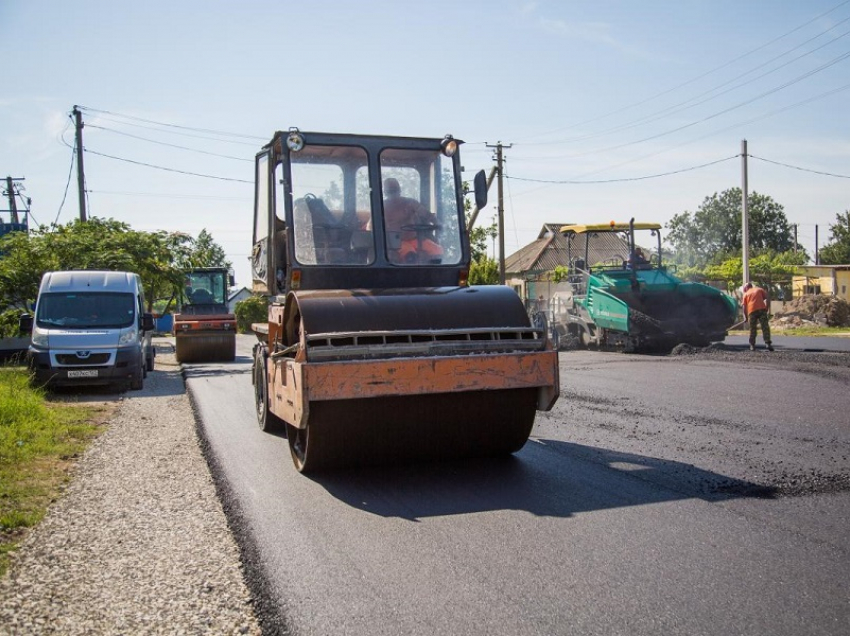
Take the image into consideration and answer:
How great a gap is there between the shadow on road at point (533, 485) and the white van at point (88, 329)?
30.3 feet

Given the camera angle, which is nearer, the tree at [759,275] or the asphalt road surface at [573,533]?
the asphalt road surface at [573,533]

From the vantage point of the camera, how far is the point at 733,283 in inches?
1431

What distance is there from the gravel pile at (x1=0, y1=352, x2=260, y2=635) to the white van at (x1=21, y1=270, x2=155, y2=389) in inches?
277

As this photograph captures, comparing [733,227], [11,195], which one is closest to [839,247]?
[733,227]

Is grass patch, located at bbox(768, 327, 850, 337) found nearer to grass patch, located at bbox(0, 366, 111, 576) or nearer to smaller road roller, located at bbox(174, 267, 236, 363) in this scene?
smaller road roller, located at bbox(174, 267, 236, 363)

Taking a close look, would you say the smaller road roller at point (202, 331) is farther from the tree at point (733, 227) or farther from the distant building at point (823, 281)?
the tree at point (733, 227)

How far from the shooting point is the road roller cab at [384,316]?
6.21m

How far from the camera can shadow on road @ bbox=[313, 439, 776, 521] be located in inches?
228

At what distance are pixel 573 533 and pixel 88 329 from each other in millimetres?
12310

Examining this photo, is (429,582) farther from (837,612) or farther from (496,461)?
(496,461)

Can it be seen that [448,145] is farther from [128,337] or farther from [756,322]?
[756,322]

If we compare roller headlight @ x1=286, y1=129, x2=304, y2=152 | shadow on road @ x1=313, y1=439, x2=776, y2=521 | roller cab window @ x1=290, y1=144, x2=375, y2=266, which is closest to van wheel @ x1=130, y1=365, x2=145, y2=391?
roller cab window @ x1=290, y1=144, x2=375, y2=266

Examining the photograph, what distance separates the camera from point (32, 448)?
861 centimetres

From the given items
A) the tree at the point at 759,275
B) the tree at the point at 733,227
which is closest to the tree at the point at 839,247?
the tree at the point at 733,227
